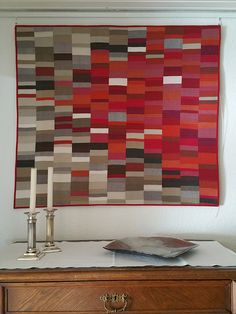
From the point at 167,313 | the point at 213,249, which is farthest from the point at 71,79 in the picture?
the point at 167,313

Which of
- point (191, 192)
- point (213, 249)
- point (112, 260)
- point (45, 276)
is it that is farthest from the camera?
point (191, 192)

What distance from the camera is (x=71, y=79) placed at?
208 cm

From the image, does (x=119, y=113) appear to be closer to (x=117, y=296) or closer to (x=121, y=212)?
(x=121, y=212)

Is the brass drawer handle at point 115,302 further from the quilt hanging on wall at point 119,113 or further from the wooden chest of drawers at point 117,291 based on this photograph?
the quilt hanging on wall at point 119,113

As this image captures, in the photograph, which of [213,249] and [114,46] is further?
[114,46]

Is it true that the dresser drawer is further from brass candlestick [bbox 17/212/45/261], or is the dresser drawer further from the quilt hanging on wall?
the quilt hanging on wall

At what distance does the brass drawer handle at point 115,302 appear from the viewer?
1421 millimetres

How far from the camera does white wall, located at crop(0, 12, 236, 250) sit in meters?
2.06

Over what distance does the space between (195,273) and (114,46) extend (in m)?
1.29

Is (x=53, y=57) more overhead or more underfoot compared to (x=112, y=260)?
more overhead

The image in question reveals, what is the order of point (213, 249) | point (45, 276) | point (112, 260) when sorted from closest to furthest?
1. point (45, 276)
2. point (112, 260)
3. point (213, 249)

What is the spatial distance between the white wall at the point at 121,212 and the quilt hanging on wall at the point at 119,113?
53 millimetres

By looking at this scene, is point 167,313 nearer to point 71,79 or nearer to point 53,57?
point 71,79

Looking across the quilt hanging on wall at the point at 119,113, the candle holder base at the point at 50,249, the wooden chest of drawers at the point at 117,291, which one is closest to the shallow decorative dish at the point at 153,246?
the wooden chest of drawers at the point at 117,291
